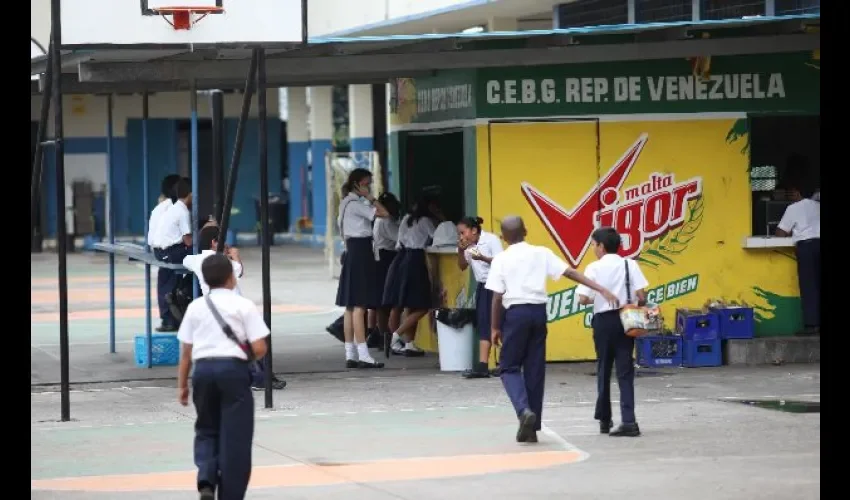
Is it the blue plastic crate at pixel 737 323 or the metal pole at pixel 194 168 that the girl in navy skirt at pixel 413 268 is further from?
the blue plastic crate at pixel 737 323

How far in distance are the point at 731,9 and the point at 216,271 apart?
444 inches

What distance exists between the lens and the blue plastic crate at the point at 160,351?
59.3 ft

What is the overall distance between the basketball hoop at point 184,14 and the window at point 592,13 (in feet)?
26.5

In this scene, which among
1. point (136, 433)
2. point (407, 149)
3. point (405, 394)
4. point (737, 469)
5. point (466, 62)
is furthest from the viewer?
point (407, 149)

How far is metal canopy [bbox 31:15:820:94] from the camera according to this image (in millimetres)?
15398

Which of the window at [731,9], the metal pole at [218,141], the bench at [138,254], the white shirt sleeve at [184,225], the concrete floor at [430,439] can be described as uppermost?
the window at [731,9]

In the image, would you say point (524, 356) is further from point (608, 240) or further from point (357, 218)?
point (357, 218)

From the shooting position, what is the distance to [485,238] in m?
16.2

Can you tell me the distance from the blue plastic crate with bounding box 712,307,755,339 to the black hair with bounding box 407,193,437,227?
10.1 ft

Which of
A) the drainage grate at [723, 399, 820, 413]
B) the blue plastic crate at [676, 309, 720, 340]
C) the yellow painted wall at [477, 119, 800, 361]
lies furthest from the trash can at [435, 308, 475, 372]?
the drainage grate at [723, 399, 820, 413]

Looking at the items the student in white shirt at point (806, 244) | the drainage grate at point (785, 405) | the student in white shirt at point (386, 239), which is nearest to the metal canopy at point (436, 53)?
the student in white shirt at point (386, 239)

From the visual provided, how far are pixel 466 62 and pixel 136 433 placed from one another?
531cm
